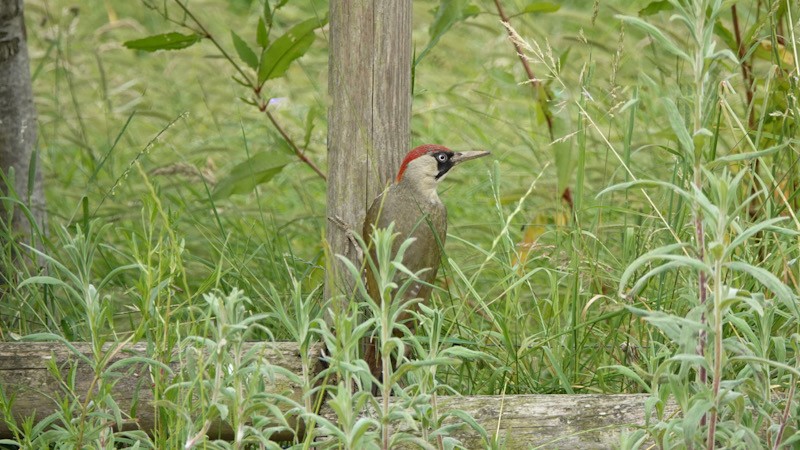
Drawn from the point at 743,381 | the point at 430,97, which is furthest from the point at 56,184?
the point at 743,381

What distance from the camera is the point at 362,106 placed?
3533 mm

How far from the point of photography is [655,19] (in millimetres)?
7250

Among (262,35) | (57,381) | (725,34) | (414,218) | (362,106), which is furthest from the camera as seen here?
(725,34)

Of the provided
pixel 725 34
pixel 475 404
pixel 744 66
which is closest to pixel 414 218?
pixel 475 404

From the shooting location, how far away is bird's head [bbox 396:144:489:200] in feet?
11.7

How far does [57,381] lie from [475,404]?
1131mm

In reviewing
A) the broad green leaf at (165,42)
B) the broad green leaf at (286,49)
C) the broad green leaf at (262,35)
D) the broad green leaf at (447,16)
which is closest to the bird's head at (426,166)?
the broad green leaf at (447,16)

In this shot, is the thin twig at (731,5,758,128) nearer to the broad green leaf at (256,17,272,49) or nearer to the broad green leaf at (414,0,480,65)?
the broad green leaf at (414,0,480,65)

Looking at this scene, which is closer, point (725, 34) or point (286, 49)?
point (286, 49)

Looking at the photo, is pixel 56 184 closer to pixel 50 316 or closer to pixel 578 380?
pixel 50 316

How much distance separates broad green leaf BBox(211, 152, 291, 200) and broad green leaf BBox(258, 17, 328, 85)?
279 mm

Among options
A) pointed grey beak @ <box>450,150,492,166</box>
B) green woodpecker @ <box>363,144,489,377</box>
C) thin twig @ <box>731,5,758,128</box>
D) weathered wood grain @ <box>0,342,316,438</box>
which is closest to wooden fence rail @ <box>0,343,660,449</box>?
weathered wood grain @ <box>0,342,316,438</box>

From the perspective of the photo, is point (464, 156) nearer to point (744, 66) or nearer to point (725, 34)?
point (725, 34)

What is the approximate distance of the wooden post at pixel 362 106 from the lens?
3.50 m
